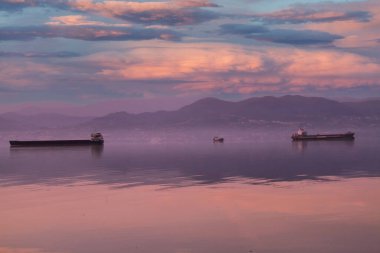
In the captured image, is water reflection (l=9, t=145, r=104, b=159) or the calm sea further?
water reflection (l=9, t=145, r=104, b=159)

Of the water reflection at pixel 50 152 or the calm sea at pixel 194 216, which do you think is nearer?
the calm sea at pixel 194 216

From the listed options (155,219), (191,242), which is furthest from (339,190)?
(191,242)

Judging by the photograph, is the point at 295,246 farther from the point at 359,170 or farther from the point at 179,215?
the point at 359,170

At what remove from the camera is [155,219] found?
3178cm

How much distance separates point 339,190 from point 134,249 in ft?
77.5

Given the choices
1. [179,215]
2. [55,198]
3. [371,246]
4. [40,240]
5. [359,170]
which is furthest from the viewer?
[359,170]

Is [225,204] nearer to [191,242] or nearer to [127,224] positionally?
[127,224]

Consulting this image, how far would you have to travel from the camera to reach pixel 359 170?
64.4 meters

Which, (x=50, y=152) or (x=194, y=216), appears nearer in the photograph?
(x=194, y=216)

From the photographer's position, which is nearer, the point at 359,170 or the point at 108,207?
the point at 108,207

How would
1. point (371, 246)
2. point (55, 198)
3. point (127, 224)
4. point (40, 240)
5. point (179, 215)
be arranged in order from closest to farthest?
1. point (371, 246)
2. point (40, 240)
3. point (127, 224)
4. point (179, 215)
5. point (55, 198)

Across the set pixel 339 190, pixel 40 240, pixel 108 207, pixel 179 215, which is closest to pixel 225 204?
pixel 179 215

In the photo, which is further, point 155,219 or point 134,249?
point 155,219

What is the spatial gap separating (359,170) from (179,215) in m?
37.0
